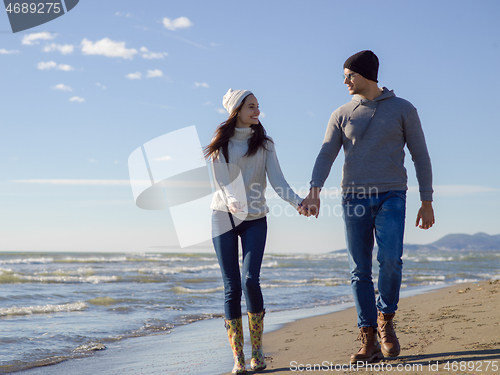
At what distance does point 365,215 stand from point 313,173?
1.48 feet

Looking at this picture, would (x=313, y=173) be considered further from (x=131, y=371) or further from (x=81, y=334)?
(x=81, y=334)

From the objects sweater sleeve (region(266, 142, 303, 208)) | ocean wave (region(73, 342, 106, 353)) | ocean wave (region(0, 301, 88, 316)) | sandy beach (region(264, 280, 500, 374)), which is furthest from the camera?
ocean wave (region(0, 301, 88, 316))

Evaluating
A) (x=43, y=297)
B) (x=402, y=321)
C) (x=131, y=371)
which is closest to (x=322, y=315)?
(x=402, y=321)

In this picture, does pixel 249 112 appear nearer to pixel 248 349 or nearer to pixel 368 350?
pixel 368 350

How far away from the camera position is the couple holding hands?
2777 mm

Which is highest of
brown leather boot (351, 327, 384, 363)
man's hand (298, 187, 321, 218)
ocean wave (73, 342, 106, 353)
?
man's hand (298, 187, 321, 218)

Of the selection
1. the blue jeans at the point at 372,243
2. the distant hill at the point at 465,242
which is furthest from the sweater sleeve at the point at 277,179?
the distant hill at the point at 465,242

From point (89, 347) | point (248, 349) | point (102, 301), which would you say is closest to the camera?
point (248, 349)

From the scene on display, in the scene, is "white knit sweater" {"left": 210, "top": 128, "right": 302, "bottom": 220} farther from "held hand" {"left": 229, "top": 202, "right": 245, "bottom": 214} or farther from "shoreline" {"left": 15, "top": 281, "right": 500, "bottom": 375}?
"shoreline" {"left": 15, "top": 281, "right": 500, "bottom": 375}

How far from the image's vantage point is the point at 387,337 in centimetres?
278

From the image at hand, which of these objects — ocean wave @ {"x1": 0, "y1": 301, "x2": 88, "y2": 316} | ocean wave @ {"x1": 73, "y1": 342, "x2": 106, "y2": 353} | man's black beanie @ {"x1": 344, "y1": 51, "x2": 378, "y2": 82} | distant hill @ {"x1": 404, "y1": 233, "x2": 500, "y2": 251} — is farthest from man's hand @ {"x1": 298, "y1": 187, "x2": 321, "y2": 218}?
distant hill @ {"x1": 404, "y1": 233, "x2": 500, "y2": 251}

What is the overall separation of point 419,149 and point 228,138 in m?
1.26

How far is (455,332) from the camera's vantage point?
11.5 feet

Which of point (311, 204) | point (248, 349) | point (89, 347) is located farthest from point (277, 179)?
point (89, 347)
